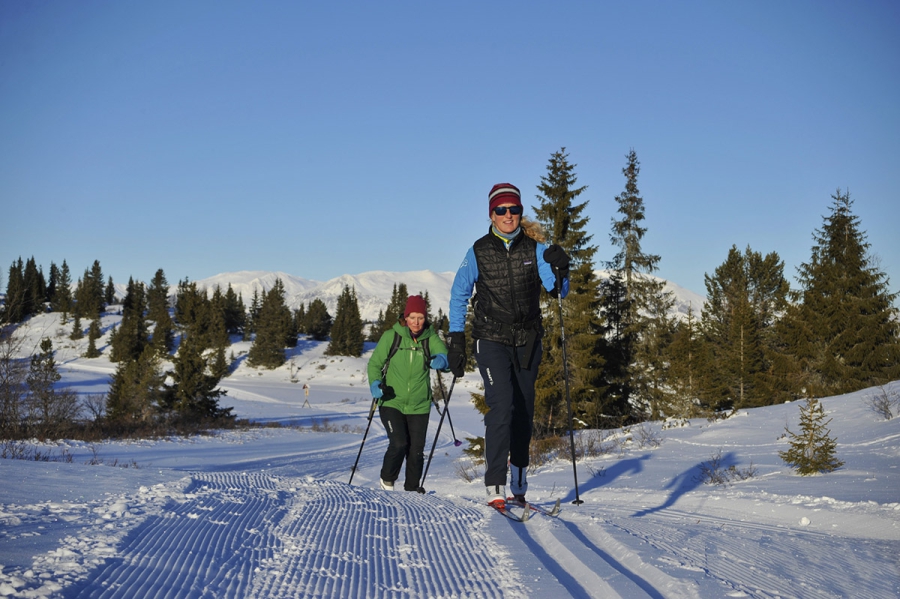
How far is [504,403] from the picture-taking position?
4652mm

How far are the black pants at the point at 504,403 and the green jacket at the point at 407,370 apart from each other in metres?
2.27

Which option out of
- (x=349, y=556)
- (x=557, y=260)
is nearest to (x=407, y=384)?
(x=557, y=260)

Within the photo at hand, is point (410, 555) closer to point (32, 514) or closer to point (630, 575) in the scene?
point (630, 575)

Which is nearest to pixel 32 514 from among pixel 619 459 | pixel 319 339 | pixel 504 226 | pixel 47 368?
pixel 504 226

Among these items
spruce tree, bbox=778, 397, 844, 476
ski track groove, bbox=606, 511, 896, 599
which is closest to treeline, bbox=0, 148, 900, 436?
spruce tree, bbox=778, 397, 844, 476

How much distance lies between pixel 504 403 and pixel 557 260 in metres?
1.20

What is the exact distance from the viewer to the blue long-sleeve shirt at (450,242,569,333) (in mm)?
4863

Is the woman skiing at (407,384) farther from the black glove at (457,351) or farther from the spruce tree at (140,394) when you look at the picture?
the spruce tree at (140,394)

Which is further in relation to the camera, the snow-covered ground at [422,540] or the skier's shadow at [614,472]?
the skier's shadow at [614,472]

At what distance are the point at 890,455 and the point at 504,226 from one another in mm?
6081

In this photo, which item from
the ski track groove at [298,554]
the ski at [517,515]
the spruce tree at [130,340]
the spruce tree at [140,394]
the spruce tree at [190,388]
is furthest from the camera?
the spruce tree at [130,340]

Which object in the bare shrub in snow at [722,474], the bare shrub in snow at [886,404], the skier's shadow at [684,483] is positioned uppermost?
the bare shrub in snow at [886,404]

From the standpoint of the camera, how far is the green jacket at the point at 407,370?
7.16 metres

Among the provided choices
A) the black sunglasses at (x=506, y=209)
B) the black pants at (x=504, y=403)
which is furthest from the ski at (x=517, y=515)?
the black sunglasses at (x=506, y=209)
